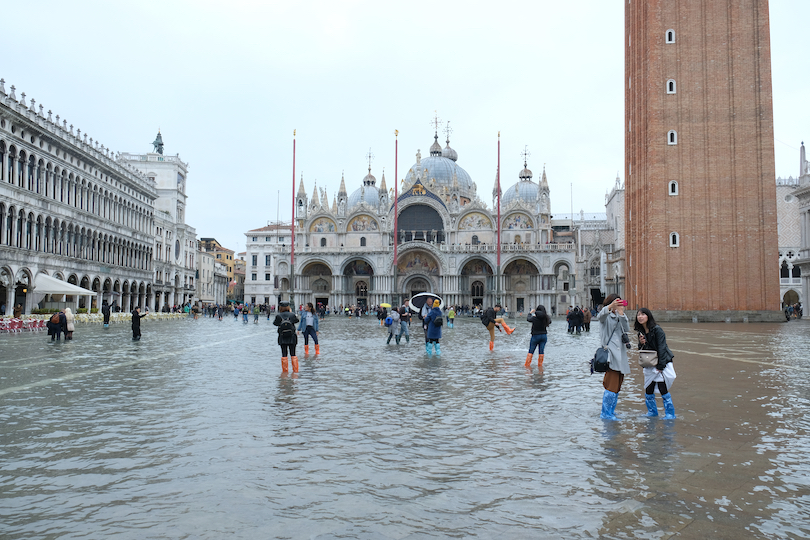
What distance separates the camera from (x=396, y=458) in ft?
19.3

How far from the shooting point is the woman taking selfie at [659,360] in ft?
24.7

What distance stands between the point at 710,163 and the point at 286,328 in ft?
110

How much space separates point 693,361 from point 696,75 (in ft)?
96.6

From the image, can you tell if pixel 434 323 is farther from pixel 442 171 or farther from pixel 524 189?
pixel 524 189

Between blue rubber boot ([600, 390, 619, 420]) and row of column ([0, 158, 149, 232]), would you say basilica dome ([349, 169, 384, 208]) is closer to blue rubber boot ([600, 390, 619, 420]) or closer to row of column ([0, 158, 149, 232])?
row of column ([0, 158, 149, 232])

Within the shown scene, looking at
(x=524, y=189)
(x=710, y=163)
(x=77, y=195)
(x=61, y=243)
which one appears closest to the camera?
(x=710, y=163)

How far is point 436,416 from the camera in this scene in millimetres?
7910

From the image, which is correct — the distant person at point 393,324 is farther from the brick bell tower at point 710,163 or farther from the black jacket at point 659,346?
the brick bell tower at point 710,163

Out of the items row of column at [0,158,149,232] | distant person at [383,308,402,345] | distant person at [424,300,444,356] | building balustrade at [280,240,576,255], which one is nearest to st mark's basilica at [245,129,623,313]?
building balustrade at [280,240,576,255]

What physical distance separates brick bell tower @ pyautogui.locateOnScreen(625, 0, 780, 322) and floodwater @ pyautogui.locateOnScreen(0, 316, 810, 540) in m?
27.5

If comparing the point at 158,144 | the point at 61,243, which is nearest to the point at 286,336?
the point at 61,243

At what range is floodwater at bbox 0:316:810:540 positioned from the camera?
4.29 metres

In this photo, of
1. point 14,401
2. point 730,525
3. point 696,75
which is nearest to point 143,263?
point 696,75

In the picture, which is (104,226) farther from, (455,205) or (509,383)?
(509,383)
